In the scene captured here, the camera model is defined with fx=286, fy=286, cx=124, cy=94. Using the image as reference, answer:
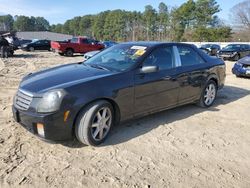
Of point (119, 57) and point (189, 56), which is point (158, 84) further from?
point (189, 56)

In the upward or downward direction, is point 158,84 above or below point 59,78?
below

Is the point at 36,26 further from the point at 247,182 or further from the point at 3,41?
the point at 247,182

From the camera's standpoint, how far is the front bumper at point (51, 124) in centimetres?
373

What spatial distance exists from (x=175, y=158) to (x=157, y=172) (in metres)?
0.49

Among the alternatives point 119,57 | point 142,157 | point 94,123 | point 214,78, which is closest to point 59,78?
point 94,123

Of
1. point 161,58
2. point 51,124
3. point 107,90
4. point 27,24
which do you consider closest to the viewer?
point 51,124

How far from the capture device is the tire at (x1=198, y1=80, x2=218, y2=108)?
20.7ft

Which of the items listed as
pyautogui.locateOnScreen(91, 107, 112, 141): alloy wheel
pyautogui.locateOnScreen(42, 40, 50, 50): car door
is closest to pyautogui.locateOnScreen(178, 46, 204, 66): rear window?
pyautogui.locateOnScreen(91, 107, 112, 141): alloy wheel

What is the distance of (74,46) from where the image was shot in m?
23.8

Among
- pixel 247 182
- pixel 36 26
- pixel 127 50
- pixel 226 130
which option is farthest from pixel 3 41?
pixel 36 26

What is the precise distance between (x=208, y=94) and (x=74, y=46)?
1883 cm

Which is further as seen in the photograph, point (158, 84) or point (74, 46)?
point (74, 46)

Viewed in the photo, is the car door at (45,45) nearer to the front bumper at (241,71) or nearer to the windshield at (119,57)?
the front bumper at (241,71)

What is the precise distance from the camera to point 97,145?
164 inches
